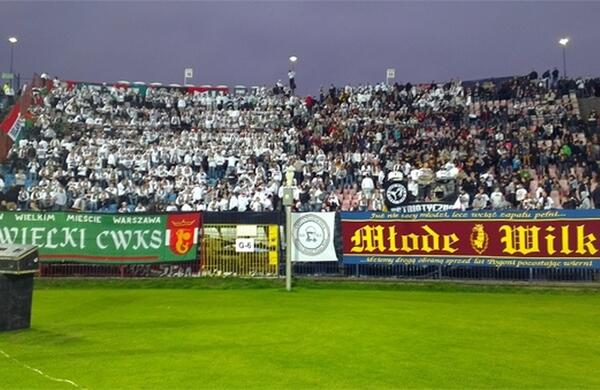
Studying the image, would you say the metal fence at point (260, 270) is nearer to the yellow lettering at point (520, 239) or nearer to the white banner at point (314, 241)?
the white banner at point (314, 241)

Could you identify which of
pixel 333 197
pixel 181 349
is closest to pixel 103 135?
pixel 333 197

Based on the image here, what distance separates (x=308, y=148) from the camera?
1163 inches

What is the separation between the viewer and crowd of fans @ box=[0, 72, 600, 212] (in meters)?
23.1

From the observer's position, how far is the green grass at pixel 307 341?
7062 mm

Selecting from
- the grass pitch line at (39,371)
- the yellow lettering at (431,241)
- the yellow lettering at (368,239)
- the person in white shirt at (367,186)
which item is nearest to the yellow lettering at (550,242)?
the yellow lettering at (431,241)

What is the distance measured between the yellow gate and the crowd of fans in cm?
245

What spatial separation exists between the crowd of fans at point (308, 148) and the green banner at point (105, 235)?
3788mm

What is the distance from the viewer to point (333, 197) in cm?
2314

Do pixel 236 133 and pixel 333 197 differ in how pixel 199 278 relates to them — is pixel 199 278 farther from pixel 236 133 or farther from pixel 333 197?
pixel 236 133

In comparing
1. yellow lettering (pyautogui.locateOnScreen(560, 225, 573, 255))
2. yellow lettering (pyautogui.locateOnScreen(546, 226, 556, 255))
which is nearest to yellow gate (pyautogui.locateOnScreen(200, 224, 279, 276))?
yellow lettering (pyautogui.locateOnScreen(546, 226, 556, 255))

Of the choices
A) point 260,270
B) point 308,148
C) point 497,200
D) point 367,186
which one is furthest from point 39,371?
point 308,148

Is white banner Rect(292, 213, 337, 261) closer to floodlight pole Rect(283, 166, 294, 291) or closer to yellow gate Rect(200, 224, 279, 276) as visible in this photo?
yellow gate Rect(200, 224, 279, 276)

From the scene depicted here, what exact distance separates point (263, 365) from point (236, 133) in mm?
24975

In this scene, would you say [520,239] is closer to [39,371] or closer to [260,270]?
[260,270]
